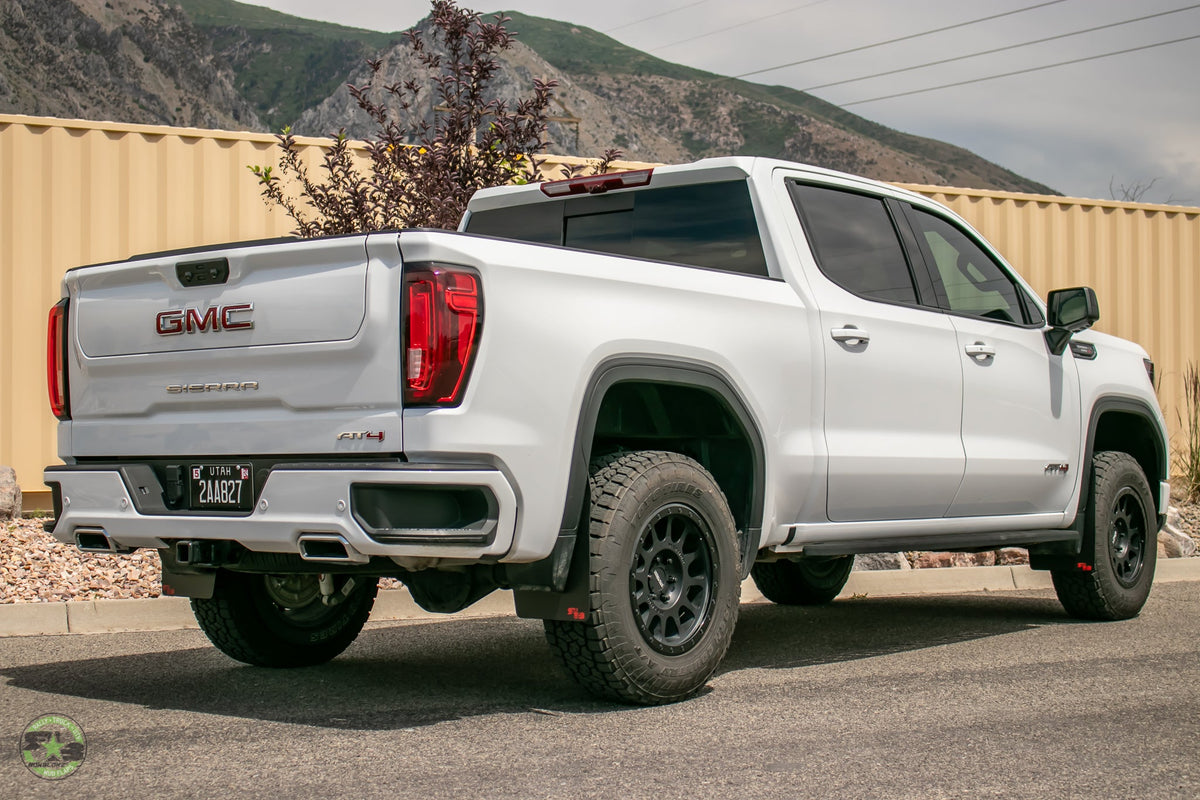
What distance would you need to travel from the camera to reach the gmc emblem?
4500 millimetres

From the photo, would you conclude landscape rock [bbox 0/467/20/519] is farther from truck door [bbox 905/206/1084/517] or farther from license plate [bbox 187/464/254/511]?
truck door [bbox 905/206/1084/517]

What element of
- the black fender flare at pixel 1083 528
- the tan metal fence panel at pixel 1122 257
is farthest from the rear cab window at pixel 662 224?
the tan metal fence panel at pixel 1122 257

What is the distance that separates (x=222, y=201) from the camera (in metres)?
10.6

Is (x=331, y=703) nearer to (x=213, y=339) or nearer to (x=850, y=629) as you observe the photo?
(x=213, y=339)

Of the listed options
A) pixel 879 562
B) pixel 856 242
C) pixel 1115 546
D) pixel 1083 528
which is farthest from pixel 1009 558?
pixel 856 242

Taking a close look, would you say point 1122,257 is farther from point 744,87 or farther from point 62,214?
point 744,87

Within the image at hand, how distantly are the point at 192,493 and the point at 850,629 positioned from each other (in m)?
3.85

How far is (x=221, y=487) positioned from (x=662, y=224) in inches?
95.2

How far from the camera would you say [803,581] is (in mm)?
8094

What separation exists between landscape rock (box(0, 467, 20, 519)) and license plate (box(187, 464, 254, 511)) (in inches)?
216

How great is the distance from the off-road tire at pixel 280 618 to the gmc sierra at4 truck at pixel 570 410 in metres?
0.01

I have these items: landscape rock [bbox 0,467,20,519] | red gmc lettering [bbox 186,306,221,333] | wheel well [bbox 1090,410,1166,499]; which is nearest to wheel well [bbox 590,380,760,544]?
red gmc lettering [bbox 186,306,221,333]

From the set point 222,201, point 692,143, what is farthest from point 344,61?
point 222,201

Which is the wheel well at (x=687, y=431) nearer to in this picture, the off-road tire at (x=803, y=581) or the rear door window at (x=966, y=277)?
the rear door window at (x=966, y=277)
